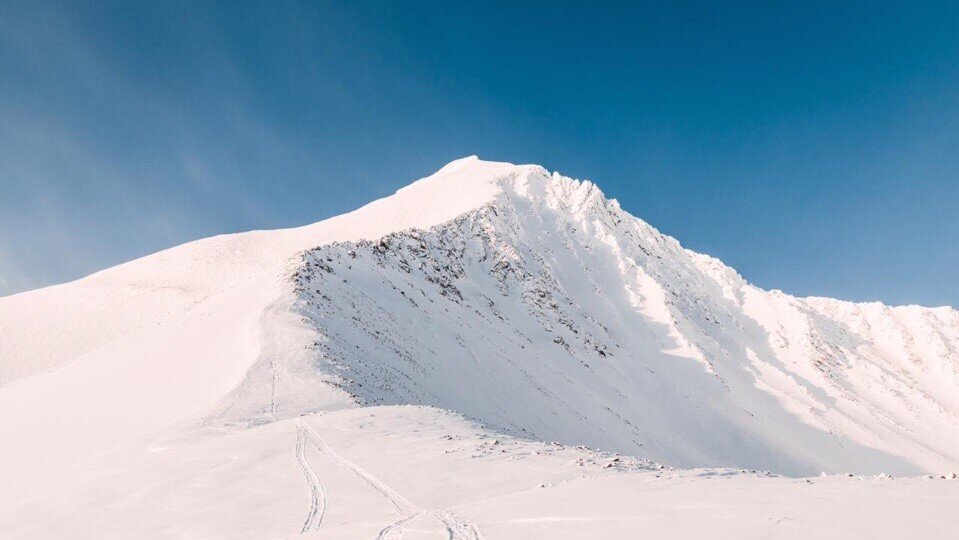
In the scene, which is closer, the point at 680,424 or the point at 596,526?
the point at 596,526

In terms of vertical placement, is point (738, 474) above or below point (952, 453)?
above

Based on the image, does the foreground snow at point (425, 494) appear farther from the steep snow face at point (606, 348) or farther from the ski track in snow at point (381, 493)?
the steep snow face at point (606, 348)

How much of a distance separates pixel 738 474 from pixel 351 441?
11.9m

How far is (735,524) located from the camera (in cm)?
727

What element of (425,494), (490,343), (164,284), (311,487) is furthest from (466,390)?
(164,284)

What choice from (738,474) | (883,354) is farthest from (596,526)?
(883,354)

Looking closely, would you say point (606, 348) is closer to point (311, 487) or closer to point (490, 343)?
point (490, 343)

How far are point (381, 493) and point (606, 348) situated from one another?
66933 mm

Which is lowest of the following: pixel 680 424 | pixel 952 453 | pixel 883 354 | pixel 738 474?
pixel 952 453

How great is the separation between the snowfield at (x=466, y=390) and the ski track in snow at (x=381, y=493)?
9 centimetres

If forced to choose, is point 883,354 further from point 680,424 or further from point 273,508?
point 273,508

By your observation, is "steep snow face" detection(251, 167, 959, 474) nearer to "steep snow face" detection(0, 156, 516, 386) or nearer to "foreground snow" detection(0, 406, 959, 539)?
"foreground snow" detection(0, 406, 959, 539)

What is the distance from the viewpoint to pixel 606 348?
75.9 meters

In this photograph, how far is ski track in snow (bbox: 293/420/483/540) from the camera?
8.87 metres
